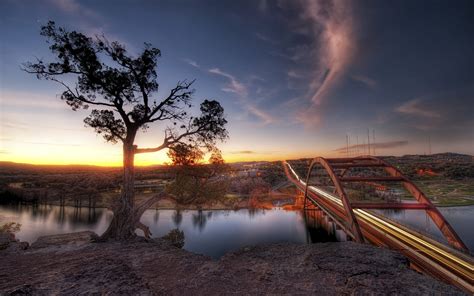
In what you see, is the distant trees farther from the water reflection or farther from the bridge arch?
the water reflection

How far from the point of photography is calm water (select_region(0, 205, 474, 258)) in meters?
41.8

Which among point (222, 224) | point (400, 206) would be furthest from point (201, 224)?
point (400, 206)

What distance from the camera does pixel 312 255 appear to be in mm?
6254

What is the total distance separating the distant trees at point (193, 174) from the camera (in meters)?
15.8

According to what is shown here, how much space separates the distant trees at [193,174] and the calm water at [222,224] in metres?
22.3

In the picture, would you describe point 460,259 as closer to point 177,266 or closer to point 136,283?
point 177,266

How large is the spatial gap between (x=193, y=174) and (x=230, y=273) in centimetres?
1187

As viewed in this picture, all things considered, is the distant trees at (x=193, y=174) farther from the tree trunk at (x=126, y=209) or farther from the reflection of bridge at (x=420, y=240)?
the reflection of bridge at (x=420, y=240)

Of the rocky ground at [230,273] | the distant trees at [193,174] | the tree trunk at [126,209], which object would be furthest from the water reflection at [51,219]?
the rocky ground at [230,273]

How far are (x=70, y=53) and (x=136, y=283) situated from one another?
505 inches

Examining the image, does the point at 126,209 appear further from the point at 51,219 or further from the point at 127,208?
the point at 51,219

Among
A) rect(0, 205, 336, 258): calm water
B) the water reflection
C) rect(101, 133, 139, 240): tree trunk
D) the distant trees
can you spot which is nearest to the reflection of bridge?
the distant trees

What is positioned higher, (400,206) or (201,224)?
(400,206)

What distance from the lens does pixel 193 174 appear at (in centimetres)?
1695
